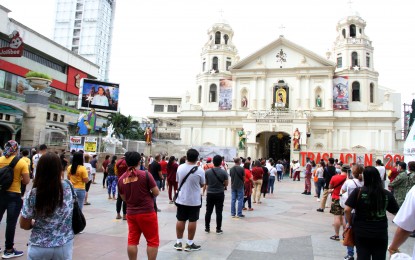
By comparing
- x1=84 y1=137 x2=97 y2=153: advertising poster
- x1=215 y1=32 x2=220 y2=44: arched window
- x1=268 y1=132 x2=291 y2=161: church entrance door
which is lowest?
x1=84 y1=137 x2=97 y2=153: advertising poster

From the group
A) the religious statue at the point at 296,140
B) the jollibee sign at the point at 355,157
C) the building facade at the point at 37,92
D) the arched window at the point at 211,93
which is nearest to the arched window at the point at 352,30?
the religious statue at the point at 296,140

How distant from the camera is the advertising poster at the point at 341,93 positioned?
42.8 meters

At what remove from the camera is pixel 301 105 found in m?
43.3

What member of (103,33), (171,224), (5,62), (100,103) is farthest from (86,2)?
(171,224)

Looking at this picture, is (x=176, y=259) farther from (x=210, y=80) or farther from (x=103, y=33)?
(x=103, y=33)

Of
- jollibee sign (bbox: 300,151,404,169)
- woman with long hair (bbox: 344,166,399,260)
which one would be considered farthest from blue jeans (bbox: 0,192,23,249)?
jollibee sign (bbox: 300,151,404,169)

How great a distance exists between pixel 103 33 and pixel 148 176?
292ft

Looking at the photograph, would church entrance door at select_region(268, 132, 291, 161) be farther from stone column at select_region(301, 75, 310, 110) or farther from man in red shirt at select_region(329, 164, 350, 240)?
man in red shirt at select_region(329, 164, 350, 240)

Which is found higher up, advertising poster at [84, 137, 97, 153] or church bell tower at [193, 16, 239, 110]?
church bell tower at [193, 16, 239, 110]

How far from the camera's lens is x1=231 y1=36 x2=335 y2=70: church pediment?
4356 cm

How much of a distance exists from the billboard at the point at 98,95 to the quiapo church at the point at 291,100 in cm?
1490

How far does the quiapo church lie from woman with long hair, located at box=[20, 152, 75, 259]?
114 feet

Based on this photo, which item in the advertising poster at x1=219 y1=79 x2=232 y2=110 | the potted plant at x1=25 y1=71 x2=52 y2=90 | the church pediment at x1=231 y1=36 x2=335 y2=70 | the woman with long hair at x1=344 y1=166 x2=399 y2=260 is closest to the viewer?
the woman with long hair at x1=344 y1=166 x2=399 y2=260

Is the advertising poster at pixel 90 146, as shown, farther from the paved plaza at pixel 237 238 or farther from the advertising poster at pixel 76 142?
the paved plaza at pixel 237 238
